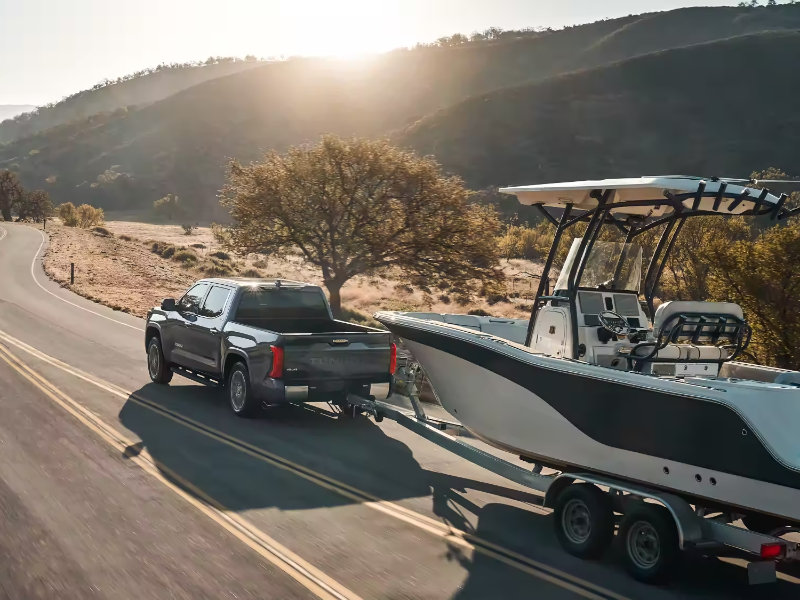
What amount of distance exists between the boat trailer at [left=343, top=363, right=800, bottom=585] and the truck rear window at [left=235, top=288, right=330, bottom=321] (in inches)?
239

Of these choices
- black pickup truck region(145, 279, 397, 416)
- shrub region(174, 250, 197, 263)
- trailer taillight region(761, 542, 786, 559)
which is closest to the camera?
trailer taillight region(761, 542, 786, 559)

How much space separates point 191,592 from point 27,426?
597 centimetres

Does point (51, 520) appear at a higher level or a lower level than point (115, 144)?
lower

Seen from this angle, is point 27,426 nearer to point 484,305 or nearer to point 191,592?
point 191,592

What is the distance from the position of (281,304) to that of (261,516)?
19.3 feet

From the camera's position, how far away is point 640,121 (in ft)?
409

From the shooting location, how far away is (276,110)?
590 ft

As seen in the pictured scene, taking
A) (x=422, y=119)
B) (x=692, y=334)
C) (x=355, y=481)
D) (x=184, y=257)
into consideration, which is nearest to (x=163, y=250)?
(x=184, y=257)

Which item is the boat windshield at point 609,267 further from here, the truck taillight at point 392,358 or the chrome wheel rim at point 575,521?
the truck taillight at point 392,358

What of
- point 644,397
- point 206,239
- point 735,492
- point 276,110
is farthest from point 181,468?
point 276,110

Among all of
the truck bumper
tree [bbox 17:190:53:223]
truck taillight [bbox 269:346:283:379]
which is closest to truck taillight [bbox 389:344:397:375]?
the truck bumper

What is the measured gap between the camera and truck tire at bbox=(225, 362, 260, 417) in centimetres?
1130

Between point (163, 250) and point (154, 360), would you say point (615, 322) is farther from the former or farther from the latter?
point (163, 250)

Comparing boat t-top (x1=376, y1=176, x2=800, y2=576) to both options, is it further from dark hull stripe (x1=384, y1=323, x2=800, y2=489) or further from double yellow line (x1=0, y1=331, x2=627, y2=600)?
double yellow line (x1=0, y1=331, x2=627, y2=600)
